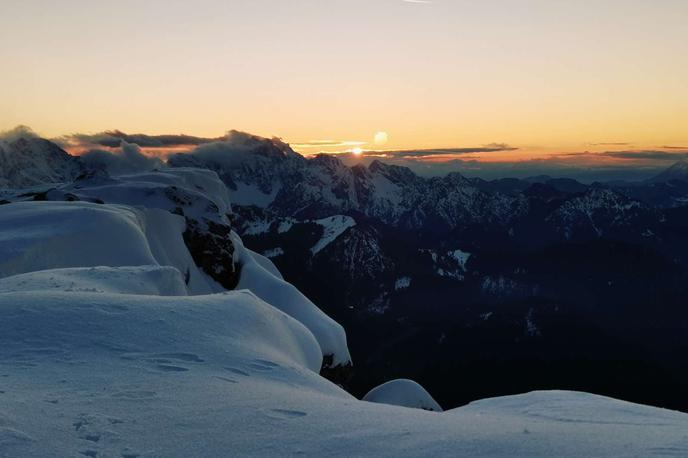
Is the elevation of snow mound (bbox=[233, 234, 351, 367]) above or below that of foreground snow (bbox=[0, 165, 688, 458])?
below

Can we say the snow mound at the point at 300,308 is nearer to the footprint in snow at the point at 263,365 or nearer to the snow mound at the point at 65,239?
the snow mound at the point at 65,239

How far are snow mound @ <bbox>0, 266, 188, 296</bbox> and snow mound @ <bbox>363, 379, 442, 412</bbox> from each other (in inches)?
942

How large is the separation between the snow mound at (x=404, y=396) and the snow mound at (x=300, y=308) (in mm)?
6314

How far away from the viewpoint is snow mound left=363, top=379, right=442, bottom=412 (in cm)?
4278

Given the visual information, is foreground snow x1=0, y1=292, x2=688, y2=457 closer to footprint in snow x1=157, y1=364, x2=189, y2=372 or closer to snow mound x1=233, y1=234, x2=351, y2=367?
footprint in snow x1=157, y1=364, x2=189, y2=372

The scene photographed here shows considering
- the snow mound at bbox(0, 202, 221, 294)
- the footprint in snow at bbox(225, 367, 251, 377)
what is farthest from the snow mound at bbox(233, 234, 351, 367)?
the footprint in snow at bbox(225, 367, 251, 377)

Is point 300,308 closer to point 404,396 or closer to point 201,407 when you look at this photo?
point 404,396

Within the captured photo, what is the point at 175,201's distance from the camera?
232 ft

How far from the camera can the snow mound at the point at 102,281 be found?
17611mm

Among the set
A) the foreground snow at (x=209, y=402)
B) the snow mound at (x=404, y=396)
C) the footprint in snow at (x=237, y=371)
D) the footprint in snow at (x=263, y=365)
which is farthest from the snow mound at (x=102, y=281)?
the snow mound at (x=404, y=396)

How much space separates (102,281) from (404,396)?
1215 inches

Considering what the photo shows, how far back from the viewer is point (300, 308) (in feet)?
173

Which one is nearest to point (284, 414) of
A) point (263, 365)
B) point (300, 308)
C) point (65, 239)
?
point (263, 365)

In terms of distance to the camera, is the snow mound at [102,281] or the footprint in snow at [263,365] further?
the snow mound at [102,281]
